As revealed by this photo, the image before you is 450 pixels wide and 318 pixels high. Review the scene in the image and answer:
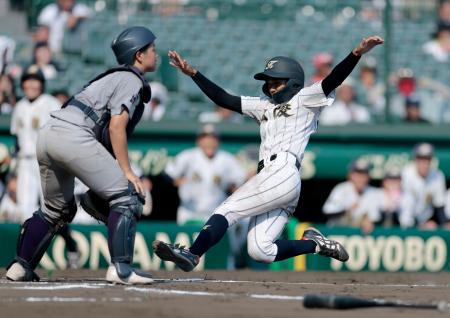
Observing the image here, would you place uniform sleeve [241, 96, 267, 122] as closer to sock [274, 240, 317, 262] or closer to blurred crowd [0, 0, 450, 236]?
sock [274, 240, 317, 262]

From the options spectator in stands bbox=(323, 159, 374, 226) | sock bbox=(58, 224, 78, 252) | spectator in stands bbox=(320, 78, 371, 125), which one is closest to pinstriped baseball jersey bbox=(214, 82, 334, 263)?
sock bbox=(58, 224, 78, 252)

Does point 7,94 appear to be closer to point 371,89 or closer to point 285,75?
point 371,89

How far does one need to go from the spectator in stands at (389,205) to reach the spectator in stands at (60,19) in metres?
4.51

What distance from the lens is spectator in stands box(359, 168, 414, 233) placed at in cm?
1383

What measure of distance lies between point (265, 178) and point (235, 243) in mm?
5208

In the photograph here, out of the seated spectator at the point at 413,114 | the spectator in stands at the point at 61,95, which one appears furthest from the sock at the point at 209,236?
the seated spectator at the point at 413,114

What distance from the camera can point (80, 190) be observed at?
13.1 metres

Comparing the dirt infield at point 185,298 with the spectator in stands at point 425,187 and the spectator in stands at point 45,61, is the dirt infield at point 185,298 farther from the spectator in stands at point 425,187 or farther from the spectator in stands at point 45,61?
the spectator in stands at point 45,61

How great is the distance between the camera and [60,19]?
15.3m

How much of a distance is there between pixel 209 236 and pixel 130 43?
4.55ft

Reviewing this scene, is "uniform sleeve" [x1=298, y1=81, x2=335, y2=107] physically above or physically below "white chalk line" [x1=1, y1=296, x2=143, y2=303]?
above

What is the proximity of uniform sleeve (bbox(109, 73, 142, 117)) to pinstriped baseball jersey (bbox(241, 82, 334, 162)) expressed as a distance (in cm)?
114

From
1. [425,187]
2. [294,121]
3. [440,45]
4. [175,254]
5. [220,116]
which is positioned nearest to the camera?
[175,254]

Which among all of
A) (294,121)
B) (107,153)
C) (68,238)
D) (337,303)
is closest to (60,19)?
(68,238)
